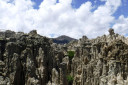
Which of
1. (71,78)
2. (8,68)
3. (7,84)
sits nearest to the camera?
(7,84)

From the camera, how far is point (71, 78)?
67.0m

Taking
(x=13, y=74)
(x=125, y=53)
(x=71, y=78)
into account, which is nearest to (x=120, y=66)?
(x=125, y=53)

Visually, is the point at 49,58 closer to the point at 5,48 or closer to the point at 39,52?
the point at 39,52

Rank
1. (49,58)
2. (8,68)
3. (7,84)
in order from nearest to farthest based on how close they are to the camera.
Result: (7,84) < (8,68) < (49,58)

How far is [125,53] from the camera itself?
39.7 meters

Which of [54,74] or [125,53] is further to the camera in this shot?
[125,53]

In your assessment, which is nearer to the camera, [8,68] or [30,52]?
[8,68]

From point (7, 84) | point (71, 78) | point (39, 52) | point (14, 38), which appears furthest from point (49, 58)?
point (71, 78)

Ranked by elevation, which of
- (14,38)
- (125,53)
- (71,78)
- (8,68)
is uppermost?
(14,38)

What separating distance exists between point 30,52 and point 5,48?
14.0 ft

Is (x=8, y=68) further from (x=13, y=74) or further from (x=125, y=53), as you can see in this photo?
(x=125, y=53)

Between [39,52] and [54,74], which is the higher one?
[39,52]

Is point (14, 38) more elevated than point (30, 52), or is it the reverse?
point (14, 38)

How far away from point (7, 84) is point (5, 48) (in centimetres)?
936
